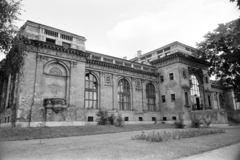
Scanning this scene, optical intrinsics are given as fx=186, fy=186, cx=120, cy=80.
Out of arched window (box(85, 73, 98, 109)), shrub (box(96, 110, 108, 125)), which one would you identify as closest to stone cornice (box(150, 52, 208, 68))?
arched window (box(85, 73, 98, 109))

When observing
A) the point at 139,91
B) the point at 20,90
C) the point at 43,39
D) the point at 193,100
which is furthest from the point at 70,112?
the point at 193,100

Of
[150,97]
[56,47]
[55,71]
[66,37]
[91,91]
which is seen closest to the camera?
[56,47]

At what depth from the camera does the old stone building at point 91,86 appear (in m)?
23.7

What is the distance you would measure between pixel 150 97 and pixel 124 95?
21.4 ft

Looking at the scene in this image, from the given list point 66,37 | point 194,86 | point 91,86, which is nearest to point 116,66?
point 91,86

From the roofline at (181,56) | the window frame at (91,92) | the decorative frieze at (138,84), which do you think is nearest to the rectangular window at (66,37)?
the window frame at (91,92)

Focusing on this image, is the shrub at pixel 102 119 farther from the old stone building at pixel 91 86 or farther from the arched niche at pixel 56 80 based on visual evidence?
the arched niche at pixel 56 80

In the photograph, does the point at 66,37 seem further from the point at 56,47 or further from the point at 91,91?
the point at 91,91

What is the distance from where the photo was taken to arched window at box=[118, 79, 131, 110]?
34.5m

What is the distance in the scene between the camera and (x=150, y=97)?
3869 cm

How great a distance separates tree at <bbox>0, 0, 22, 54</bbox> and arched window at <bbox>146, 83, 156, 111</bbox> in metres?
28.2

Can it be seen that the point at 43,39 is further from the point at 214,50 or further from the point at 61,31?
the point at 214,50

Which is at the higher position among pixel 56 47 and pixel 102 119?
pixel 56 47

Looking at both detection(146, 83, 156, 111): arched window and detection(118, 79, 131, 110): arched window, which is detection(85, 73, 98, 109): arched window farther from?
detection(146, 83, 156, 111): arched window
